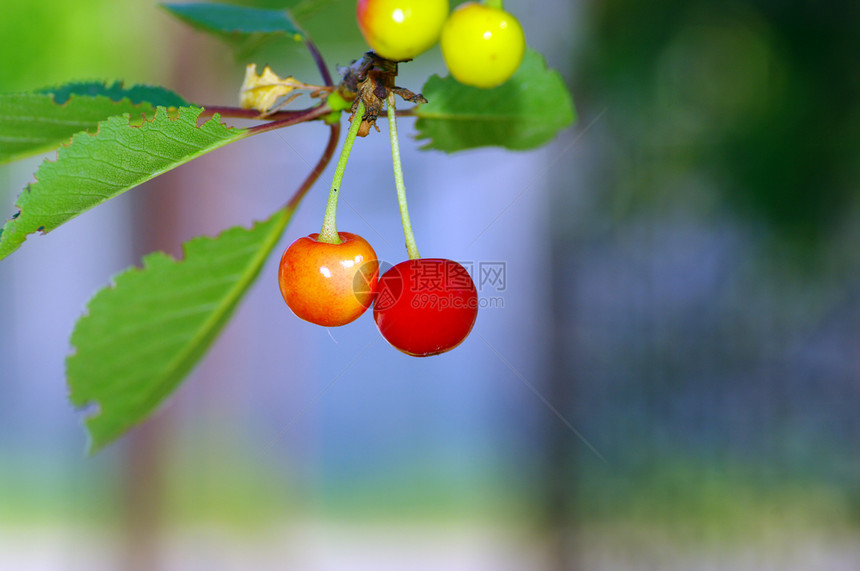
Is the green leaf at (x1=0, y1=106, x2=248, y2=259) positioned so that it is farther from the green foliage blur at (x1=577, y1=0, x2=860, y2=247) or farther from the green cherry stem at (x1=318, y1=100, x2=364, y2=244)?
the green foliage blur at (x1=577, y1=0, x2=860, y2=247)

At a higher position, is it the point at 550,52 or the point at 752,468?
the point at 550,52

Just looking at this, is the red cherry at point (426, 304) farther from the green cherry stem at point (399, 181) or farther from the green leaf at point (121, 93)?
the green leaf at point (121, 93)

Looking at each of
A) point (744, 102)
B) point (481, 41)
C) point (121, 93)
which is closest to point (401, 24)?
point (481, 41)

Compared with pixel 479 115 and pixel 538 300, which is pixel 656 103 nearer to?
pixel 538 300

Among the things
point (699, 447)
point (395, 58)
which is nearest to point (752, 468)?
point (699, 447)

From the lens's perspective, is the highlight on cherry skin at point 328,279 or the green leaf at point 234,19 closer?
the highlight on cherry skin at point 328,279

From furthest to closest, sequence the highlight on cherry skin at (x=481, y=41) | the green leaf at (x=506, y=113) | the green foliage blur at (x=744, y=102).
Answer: the green foliage blur at (x=744, y=102) < the green leaf at (x=506, y=113) < the highlight on cherry skin at (x=481, y=41)

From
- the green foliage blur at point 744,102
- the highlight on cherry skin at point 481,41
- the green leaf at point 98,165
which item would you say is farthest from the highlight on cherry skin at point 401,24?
the green foliage blur at point 744,102
